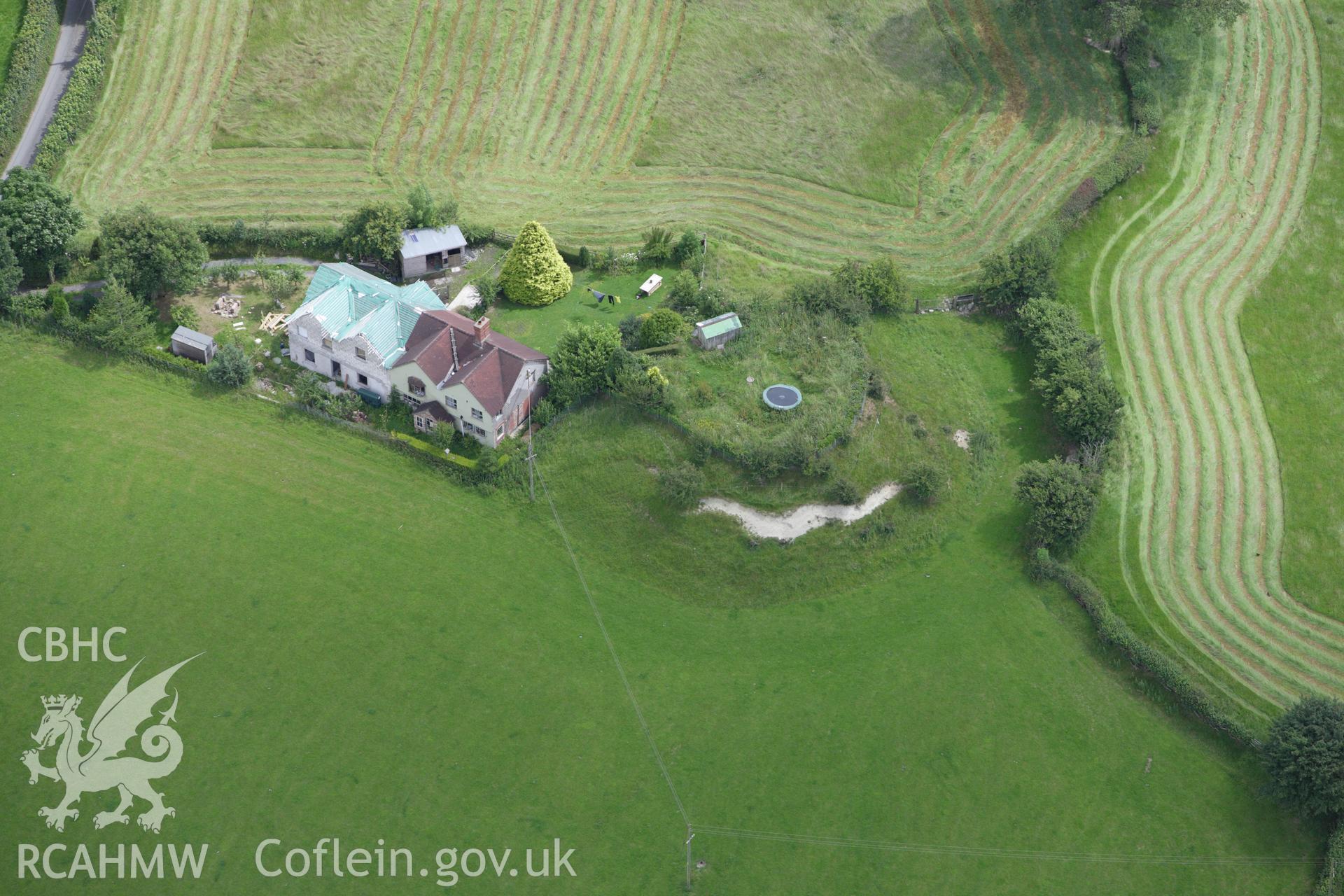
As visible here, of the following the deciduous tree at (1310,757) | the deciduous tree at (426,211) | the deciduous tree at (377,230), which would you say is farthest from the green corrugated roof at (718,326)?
the deciduous tree at (1310,757)

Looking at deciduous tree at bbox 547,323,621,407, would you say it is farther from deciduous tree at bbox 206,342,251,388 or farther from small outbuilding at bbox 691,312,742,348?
deciduous tree at bbox 206,342,251,388

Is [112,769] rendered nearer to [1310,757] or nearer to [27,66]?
[1310,757]

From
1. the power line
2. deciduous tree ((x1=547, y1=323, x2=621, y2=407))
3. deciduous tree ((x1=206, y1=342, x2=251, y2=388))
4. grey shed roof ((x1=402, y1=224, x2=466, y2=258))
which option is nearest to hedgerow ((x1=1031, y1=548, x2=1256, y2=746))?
the power line

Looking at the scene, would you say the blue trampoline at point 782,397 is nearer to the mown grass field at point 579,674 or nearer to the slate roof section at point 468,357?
the mown grass field at point 579,674

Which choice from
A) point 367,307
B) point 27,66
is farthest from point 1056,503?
point 27,66

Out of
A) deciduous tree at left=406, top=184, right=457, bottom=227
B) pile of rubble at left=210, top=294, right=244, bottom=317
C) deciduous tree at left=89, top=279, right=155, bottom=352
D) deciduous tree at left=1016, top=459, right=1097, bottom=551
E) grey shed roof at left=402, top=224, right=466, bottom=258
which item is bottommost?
deciduous tree at left=89, top=279, right=155, bottom=352

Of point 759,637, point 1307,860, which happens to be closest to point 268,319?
point 759,637
